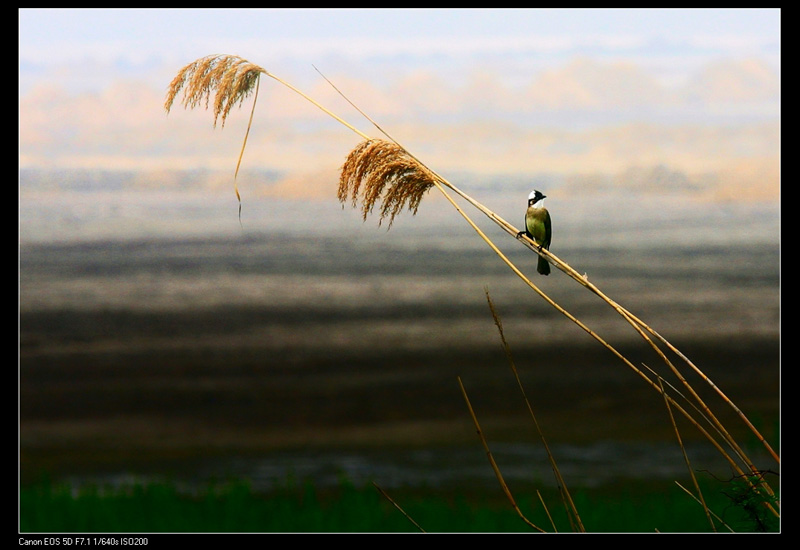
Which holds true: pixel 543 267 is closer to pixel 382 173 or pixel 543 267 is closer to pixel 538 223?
pixel 538 223

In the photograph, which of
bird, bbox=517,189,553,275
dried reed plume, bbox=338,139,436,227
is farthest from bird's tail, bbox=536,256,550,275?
dried reed plume, bbox=338,139,436,227

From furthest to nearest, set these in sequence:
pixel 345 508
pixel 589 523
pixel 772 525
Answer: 1. pixel 345 508
2. pixel 589 523
3. pixel 772 525

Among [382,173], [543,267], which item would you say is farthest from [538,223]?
[382,173]

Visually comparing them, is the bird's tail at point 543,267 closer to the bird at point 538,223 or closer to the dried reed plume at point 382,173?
the bird at point 538,223

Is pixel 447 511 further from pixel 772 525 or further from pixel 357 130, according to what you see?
pixel 357 130

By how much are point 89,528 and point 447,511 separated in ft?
6.23

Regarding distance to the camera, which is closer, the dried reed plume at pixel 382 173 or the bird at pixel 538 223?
the dried reed plume at pixel 382 173

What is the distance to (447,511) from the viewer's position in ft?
13.0

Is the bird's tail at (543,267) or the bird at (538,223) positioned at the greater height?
the bird at (538,223)

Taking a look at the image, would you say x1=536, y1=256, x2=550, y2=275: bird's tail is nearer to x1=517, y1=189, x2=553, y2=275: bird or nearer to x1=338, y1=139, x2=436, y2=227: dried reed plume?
x1=517, y1=189, x2=553, y2=275: bird

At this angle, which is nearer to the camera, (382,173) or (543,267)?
(382,173)

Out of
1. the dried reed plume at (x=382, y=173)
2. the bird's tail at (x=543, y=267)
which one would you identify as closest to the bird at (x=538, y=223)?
the bird's tail at (x=543, y=267)

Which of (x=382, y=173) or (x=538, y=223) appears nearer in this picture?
(x=382, y=173)
